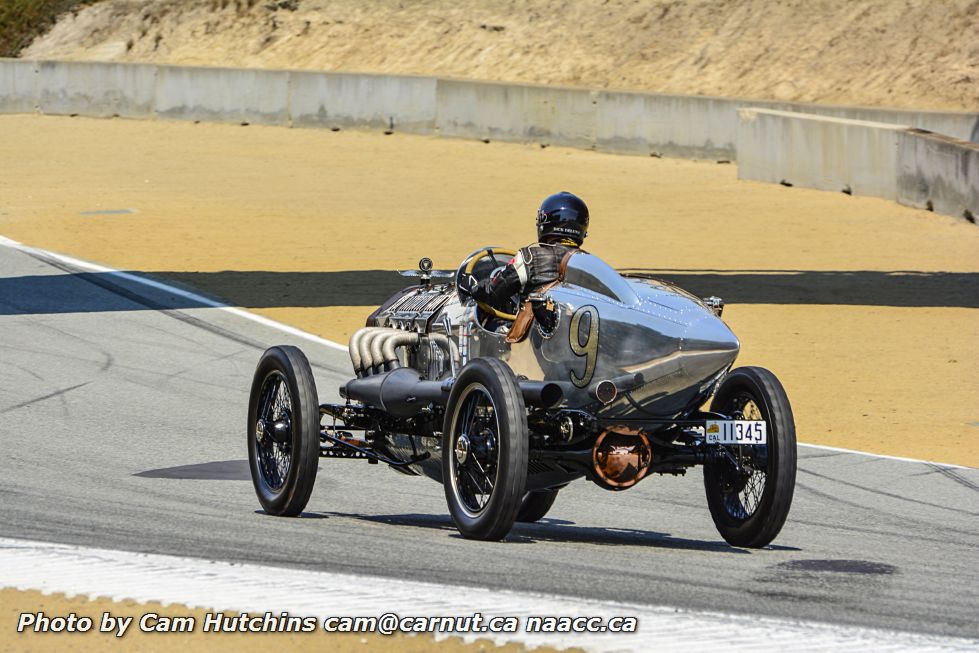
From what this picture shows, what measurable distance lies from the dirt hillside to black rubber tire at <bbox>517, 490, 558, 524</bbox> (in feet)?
111

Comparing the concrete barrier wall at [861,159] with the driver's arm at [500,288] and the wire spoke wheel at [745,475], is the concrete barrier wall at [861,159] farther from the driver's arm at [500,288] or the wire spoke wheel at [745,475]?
the driver's arm at [500,288]

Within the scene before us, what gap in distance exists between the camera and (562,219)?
8.70m

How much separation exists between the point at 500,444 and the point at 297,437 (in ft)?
5.90

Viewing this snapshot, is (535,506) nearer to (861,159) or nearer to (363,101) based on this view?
(861,159)

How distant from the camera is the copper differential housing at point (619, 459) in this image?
7.77 meters

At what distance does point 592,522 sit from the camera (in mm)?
9922

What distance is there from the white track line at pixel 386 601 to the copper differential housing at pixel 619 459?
1695 mm

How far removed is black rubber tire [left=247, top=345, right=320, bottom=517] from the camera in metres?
8.71

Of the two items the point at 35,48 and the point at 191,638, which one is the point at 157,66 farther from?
the point at 191,638

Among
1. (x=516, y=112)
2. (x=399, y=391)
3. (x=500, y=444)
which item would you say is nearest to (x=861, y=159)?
(x=516, y=112)

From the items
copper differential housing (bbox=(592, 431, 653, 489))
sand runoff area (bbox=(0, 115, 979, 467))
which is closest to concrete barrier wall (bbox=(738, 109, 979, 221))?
sand runoff area (bbox=(0, 115, 979, 467))

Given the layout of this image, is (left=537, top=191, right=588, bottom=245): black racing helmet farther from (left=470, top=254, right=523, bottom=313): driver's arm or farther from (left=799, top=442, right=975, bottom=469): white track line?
(left=799, top=442, right=975, bottom=469): white track line

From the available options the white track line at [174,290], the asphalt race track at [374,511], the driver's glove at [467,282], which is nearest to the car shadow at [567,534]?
the asphalt race track at [374,511]

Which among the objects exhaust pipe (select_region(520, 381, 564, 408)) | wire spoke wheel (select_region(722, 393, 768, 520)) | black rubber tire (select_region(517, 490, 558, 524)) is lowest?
black rubber tire (select_region(517, 490, 558, 524))
